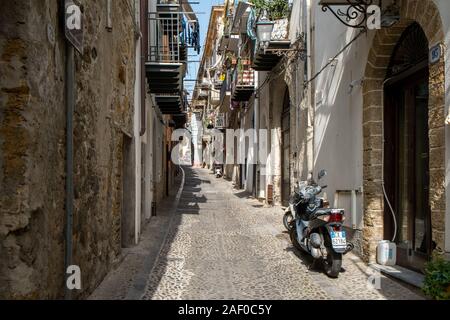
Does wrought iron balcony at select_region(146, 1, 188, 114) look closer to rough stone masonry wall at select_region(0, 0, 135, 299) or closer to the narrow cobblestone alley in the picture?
the narrow cobblestone alley

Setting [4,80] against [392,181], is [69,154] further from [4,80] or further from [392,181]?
[392,181]

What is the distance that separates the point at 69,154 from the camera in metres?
4.45

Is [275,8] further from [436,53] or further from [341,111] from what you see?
[436,53]

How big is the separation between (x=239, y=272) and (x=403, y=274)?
2121mm

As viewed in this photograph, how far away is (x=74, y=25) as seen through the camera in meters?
4.56

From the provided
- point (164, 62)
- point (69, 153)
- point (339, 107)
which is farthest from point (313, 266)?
point (164, 62)

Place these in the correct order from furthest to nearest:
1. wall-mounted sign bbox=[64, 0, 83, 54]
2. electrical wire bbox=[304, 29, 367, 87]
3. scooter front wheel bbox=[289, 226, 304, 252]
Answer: scooter front wheel bbox=[289, 226, 304, 252] → electrical wire bbox=[304, 29, 367, 87] → wall-mounted sign bbox=[64, 0, 83, 54]

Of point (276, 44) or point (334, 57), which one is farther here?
point (276, 44)

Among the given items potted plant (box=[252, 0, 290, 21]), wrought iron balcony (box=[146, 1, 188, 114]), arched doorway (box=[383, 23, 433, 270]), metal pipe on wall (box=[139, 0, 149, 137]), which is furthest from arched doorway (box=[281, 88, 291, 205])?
arched doorway (box=[383, 23, 433, 270])

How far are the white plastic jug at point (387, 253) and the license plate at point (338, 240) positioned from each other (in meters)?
0.86

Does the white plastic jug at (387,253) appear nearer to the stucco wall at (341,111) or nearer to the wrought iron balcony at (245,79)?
the stucco wall at (341,111)

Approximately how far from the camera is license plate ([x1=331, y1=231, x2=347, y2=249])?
6344mm

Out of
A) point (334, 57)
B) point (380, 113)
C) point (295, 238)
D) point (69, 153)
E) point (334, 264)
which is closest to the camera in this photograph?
point (69, 153)

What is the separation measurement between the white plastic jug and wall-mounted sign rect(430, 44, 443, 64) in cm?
267
